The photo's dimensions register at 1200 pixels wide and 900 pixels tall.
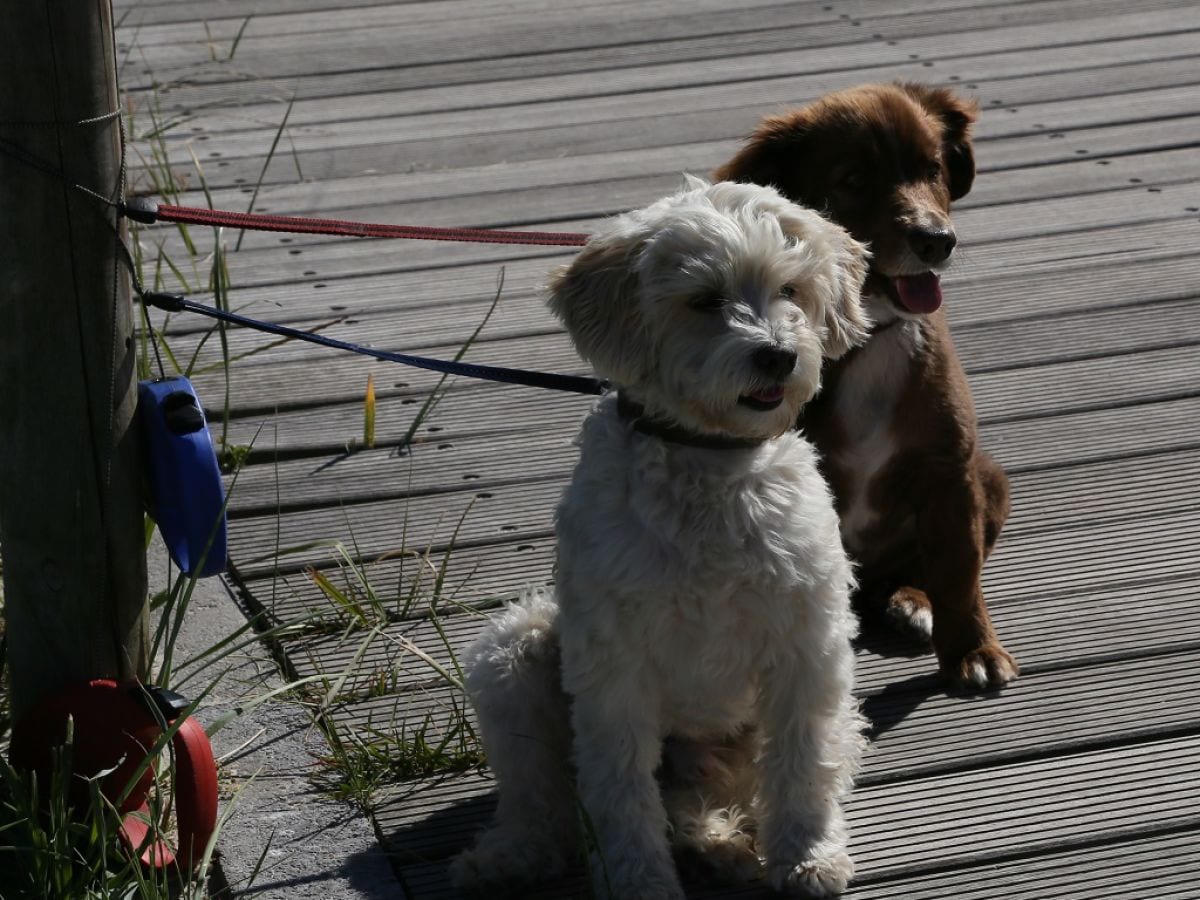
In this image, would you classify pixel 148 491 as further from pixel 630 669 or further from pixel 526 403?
pixel 526 403

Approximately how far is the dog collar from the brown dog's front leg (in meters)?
0.73

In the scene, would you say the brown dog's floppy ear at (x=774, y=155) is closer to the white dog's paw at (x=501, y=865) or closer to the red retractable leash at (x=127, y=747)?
the white dog's paw at (x=501, y=865)

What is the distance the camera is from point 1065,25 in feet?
23.1

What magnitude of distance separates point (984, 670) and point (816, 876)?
0.77m

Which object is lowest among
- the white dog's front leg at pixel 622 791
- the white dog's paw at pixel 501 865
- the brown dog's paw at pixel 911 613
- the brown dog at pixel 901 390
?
the white dog's paw at pixel 501 865

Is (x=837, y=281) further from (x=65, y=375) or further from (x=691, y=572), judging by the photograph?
(x=65, y=375)

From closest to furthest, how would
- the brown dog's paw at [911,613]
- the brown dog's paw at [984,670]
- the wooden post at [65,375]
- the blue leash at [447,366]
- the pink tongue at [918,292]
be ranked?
the wooden post at [65,375], the blue leash at [447,366], the brown dog's paw at [984,670], the pink tongue at [918,292], the brown dog's paw at [911,613]

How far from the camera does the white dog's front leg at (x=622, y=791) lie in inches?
104

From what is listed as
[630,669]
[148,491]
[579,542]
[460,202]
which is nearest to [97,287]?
[148,491]

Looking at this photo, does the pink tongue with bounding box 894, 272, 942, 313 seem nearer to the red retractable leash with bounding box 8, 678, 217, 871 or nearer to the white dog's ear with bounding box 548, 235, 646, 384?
the white dog's ear with bounding box 548, 235, 646, 384

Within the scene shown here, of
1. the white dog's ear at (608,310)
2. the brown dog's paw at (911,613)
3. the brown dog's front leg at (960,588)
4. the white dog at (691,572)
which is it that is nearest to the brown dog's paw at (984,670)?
the brown dog's front leg at (960,588)

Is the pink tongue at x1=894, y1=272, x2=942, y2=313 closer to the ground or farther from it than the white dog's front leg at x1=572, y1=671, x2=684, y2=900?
farther from it

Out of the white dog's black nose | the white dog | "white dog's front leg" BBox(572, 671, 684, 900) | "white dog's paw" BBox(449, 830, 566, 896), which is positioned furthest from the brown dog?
"white dog's paw" BBox(449, 830, 566, 896)

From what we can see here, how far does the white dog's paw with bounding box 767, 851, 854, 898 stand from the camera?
8.79ft
